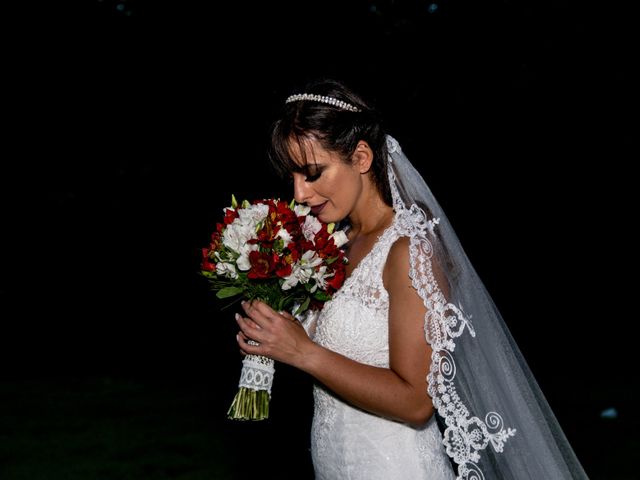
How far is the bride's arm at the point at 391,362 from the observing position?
2.38m

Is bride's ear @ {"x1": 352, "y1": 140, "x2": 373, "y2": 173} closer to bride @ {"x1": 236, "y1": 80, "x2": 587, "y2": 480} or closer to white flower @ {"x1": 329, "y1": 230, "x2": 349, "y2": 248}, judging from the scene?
bride @ {"x1": 236, "y1": 80, "x2": 587, "y2": 480}

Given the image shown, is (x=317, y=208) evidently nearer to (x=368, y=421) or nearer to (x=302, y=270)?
(x=302, y=270)

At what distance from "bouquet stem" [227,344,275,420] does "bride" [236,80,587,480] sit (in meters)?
0.12

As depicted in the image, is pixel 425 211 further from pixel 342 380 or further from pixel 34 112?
pixel 34 112

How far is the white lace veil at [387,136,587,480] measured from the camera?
95.7 inches

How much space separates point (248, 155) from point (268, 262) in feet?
26.5

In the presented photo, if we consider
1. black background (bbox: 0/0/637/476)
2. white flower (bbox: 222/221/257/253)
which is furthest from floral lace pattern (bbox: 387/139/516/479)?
black background (bbox: 0/0/637/476)

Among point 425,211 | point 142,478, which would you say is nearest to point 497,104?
point 142,478

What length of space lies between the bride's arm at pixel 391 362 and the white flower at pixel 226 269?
0.83 feet

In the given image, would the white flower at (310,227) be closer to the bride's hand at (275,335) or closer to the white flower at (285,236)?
the white flower at (285,236)

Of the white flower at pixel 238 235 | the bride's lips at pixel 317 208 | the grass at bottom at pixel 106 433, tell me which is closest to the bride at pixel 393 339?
the bride's lips at pixel 317 208

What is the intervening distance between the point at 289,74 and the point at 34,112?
3.71 m

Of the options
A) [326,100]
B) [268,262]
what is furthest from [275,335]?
[326,100]

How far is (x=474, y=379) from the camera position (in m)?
2.55
